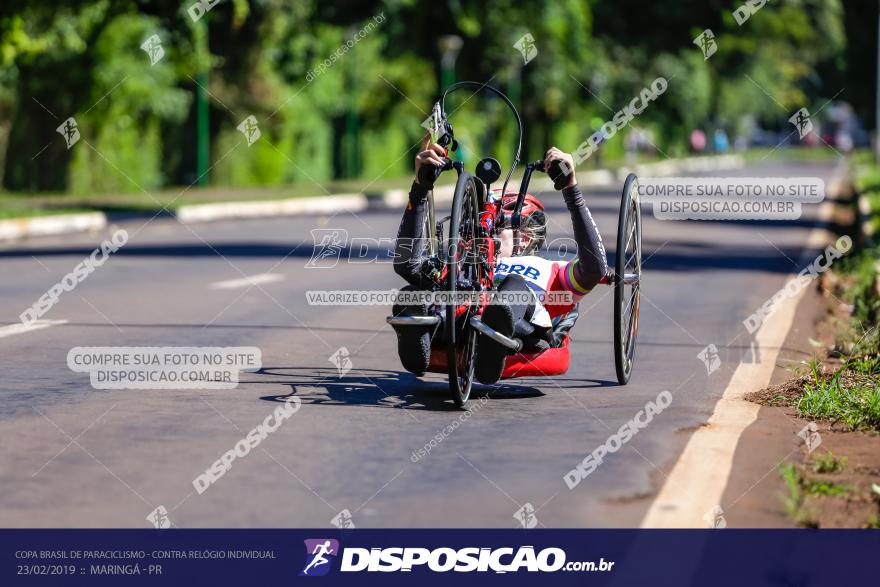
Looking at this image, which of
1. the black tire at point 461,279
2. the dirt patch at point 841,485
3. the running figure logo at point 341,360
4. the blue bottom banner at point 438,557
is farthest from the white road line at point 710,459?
the running figure logo at point 341,360

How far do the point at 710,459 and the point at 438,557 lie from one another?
6.07ft

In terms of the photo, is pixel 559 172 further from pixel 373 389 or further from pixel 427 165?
pixel 373 389

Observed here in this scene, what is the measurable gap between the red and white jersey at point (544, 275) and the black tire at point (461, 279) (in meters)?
0.46

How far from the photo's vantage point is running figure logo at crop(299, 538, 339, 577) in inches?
214

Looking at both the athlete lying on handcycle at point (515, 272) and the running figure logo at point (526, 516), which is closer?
the running figure logo at point (526, 516)

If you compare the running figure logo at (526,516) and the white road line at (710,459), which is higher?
the white road line at (710,459)

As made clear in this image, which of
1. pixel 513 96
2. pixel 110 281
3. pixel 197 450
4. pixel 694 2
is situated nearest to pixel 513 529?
pixel 197 450

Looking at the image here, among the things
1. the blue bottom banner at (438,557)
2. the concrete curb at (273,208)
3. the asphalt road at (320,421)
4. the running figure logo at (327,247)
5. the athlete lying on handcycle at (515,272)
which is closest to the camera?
the blue bottom banner at (438,557)

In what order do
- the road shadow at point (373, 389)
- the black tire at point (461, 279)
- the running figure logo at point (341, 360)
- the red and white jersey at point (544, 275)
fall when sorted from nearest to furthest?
the black tire at point (461, 279), the road shadow at point (373, 389), the red and white jersey at point (544, 275), the running figure logo at point (341, 360)

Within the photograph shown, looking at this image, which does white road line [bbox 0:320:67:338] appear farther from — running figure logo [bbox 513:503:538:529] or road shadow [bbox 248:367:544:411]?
running figure logo [bbox 513:503:538:529]

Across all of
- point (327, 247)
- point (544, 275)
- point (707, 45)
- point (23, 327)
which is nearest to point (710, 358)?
point (544, 275)

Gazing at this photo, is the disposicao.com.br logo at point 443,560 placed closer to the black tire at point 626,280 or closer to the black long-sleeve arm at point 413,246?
the black long-sleeve arm at point 413,246

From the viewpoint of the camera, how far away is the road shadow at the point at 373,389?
856 centimetres

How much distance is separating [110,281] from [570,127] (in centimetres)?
5485
